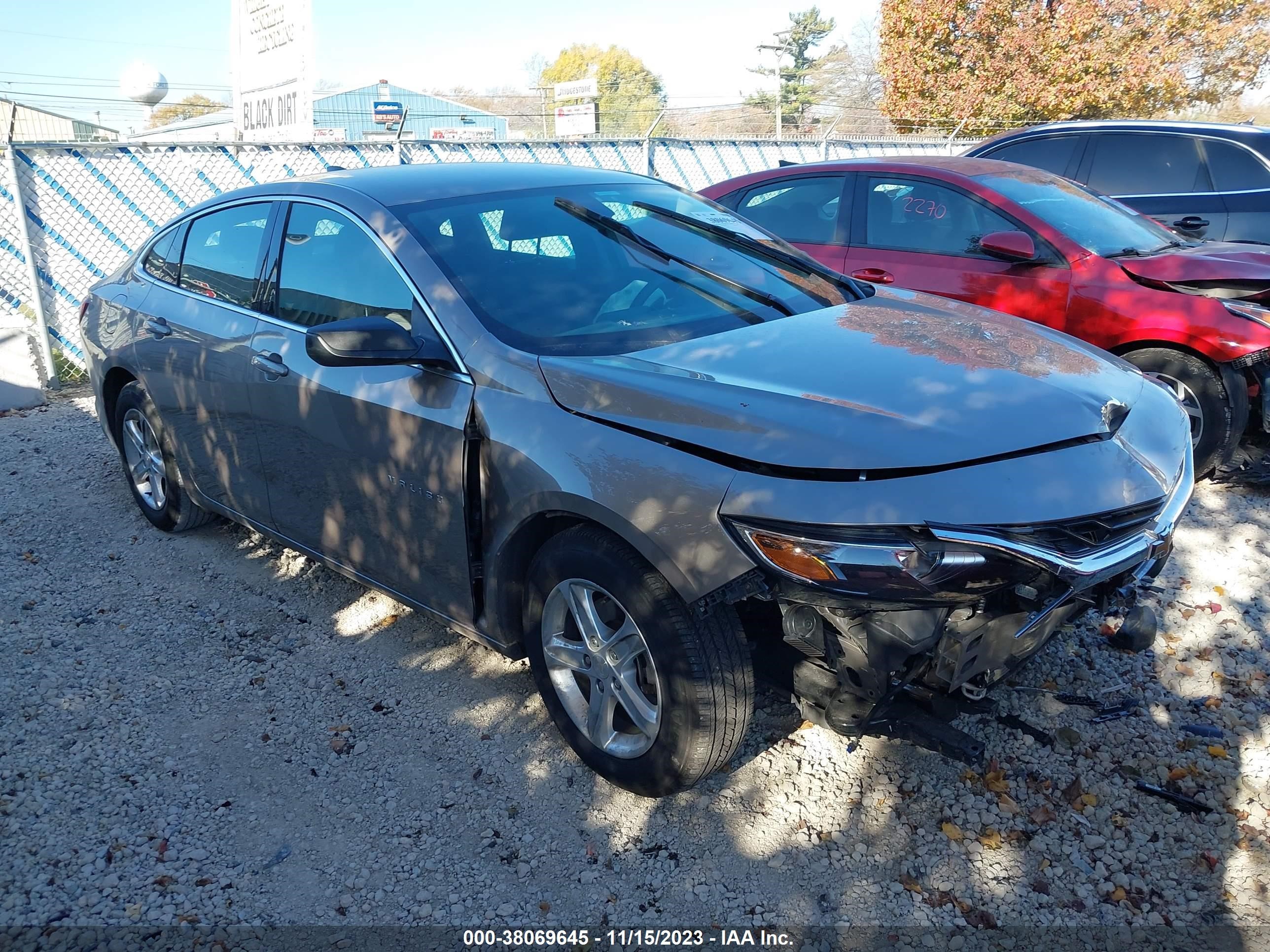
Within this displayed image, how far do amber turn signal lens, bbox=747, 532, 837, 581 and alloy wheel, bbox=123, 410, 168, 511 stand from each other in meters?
3.67

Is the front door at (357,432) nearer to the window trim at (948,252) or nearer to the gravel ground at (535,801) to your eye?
the gravel ground at (535,801)

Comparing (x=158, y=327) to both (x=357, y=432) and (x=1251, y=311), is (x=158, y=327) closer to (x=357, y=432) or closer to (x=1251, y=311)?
(x=357, y=432)

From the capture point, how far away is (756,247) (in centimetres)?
399

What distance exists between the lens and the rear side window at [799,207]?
6117 millimetres

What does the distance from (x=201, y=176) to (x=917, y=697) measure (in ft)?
32.8

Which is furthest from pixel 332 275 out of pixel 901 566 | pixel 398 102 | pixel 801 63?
pixel 801 63

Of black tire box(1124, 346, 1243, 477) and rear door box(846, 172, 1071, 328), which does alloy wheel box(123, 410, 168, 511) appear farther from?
black tire box(1124, 346, 1243, 477)

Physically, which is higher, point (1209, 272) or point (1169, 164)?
point (1169, 164)

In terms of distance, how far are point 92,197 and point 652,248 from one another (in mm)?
8047

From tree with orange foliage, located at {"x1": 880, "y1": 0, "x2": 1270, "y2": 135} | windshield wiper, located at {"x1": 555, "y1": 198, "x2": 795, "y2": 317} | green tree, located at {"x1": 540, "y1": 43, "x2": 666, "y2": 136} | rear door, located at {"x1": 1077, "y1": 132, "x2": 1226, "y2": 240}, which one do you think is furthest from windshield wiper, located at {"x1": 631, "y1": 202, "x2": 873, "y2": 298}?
green tree, located at {"x1": 540, "y1": 43, "x2": 666, "y2": 136}

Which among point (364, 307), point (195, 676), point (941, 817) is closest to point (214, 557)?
point (195, 676)

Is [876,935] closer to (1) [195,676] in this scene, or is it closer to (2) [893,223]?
(1) [195,676]

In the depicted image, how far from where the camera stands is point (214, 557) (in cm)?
486

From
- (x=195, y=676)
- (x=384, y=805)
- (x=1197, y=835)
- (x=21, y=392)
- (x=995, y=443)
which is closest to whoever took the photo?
(x=995, y=443)
